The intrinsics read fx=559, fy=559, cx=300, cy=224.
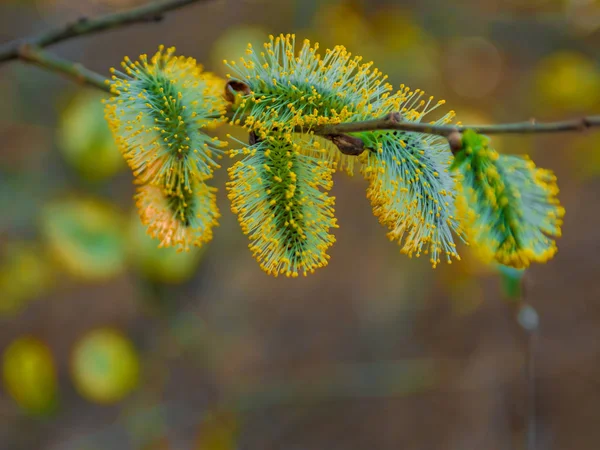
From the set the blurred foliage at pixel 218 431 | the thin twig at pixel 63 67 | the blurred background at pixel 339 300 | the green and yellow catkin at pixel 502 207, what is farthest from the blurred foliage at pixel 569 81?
the blurred foliage at pixel 218 431

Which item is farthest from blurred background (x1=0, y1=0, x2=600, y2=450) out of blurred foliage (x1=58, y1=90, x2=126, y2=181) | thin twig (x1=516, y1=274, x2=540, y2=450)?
thin twig (x1=516, y1=274, x2=540, y2=450)

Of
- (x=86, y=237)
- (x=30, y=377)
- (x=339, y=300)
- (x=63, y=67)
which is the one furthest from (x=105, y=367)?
(x=339, y=300)

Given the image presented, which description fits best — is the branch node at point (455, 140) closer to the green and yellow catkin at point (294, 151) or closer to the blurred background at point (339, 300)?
the green and yellow catkin at point (294, 151)

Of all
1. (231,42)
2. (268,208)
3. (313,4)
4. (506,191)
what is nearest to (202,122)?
(268,208)

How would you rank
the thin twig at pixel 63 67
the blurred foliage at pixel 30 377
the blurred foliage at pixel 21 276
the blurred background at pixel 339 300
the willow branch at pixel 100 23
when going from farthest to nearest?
the blurred background at pixel 339 300 → the blurred foliage at pixel 21 276 → the blurred foliage at pixel 30 377 → the willow branch at pixel 100 23 → the thin twig at pixel 63 67

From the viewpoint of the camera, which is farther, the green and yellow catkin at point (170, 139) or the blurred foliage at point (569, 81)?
the blurred foliage at point (569, 81)

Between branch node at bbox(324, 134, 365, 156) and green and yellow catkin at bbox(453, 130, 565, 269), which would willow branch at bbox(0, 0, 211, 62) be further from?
green and yellow catkin at bbox(453, 130, 565, 269)
